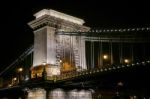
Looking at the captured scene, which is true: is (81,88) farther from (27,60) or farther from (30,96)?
(27,60)

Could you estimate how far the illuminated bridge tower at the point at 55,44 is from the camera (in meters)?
48.3

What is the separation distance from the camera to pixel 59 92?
45188 millimetres

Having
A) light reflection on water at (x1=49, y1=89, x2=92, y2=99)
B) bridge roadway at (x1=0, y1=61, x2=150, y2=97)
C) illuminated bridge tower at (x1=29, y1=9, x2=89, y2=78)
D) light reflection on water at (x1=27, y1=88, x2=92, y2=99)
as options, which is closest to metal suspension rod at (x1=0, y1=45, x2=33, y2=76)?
illuminated bridge tower at (x1=29, y1=9, x2=89, y2=78)

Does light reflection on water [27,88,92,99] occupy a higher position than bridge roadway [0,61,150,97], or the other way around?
bridge roadway [0,61,150,97]

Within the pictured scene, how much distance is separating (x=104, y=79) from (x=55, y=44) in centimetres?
1182

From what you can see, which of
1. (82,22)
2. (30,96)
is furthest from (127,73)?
(82,22)

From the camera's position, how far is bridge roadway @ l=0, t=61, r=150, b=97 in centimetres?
3528

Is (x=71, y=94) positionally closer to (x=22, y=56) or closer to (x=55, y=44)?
(x=55, y=44)

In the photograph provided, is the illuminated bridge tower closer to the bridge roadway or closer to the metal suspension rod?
the bridge roadway

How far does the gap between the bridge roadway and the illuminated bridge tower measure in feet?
8.52

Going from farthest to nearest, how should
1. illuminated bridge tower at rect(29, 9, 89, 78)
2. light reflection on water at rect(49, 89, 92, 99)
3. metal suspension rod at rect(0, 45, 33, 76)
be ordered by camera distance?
metal suspension rod at rect(0, 45, 33, 76)
illuminated bridge tower at rect(29, 9, 89, 78)
light reflection on water at rect(49, 89, 92, 99)

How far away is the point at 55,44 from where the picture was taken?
161ft

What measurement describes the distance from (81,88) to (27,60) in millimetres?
13559

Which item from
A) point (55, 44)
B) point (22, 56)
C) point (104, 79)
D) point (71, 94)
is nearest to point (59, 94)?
point (71, 94)
